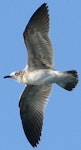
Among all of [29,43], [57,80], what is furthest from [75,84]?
[29,43]

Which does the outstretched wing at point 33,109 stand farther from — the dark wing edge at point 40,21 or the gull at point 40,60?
the dark wing edge at point 40,21

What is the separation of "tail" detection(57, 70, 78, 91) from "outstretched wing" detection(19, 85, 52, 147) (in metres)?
0.90

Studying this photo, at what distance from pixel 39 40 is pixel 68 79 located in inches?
46.8

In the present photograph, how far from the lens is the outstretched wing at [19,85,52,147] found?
17312mm

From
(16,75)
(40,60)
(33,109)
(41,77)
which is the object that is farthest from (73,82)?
(33,109)

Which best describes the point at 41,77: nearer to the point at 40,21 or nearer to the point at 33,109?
the point at 40,21

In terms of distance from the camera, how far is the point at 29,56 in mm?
16422

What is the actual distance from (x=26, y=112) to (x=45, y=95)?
2.38ft

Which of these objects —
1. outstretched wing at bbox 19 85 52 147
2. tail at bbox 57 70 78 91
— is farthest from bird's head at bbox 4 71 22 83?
tail at bbox 57 70 78 91

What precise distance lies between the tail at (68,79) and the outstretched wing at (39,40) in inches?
17.5

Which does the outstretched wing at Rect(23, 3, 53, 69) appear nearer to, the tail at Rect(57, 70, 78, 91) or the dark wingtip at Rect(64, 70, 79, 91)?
the tail at Rect(57, 70, 78, 91)

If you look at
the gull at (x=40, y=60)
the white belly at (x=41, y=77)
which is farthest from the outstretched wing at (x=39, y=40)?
the white belly at (x=41, y=77)

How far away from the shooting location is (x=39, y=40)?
1631 cm

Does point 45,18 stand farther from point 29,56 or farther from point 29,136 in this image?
point 29,136
